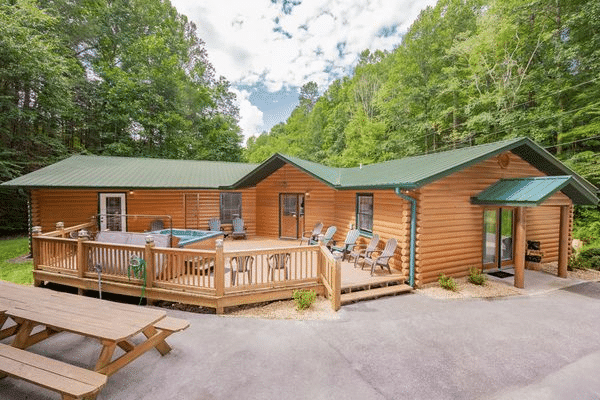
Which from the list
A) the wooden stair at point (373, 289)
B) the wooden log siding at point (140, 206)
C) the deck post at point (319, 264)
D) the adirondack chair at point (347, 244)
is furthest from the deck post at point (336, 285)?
the wooden log siding at point (140, 206)

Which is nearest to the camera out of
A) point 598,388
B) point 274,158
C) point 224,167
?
point 598,388

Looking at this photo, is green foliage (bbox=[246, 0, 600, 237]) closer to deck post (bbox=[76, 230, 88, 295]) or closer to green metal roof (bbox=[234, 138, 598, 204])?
green metal roof (bbox=[234, 138, 598, 204])

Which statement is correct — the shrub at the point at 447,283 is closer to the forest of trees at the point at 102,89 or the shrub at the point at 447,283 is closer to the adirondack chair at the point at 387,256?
the adirondack chair at the point at 387,256

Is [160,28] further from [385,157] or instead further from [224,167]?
[385,157]

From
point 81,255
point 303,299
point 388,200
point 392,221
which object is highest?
point 388,200

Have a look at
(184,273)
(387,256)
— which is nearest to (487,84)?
(387,256)

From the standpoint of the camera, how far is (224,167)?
14.3 meters

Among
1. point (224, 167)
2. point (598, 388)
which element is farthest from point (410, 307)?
point (224, 167)

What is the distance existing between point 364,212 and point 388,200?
151cm

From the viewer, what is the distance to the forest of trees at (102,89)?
13.3m

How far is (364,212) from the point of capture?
8.99 m

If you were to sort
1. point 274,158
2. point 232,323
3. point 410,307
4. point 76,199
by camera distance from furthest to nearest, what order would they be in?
1. point 274,158
2. point 76,199
3. point 410,307
4. point 232,323

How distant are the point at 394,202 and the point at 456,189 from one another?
168 centimetres

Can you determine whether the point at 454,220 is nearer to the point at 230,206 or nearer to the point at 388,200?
the point at 388,200
